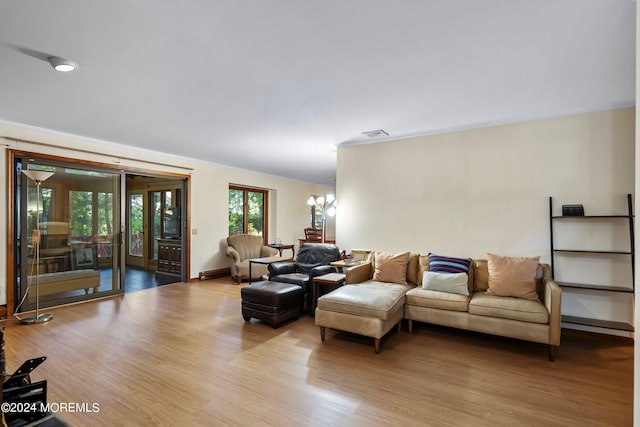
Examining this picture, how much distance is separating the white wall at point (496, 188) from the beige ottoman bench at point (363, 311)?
1310 millimetres

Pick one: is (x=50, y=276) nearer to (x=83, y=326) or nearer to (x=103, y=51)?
(x=83, y=326)

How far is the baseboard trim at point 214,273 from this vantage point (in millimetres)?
6455

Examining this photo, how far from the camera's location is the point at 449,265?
3.65 m

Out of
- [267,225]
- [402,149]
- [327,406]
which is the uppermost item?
Result: [402,149]

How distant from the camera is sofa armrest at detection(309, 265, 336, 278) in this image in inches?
167

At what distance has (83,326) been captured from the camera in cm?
365

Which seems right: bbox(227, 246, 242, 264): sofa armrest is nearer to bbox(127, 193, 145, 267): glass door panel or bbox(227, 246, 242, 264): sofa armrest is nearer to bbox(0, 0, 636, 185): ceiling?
bbox(0, 0, 636, 185): ceiling

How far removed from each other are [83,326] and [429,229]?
4.50m

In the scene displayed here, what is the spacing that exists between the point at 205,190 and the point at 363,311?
4729 mm

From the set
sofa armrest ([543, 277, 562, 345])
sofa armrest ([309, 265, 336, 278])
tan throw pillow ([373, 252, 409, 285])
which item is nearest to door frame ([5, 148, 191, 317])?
sofa armrest ([309, 265, 336, 278])

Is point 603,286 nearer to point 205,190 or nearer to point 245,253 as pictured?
point 245,253

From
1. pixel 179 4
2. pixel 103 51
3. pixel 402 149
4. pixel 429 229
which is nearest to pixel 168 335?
pixel 103 51

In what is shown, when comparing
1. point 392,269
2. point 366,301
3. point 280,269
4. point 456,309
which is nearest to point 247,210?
point 280,269

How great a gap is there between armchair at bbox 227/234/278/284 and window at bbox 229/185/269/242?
2.93 feet
